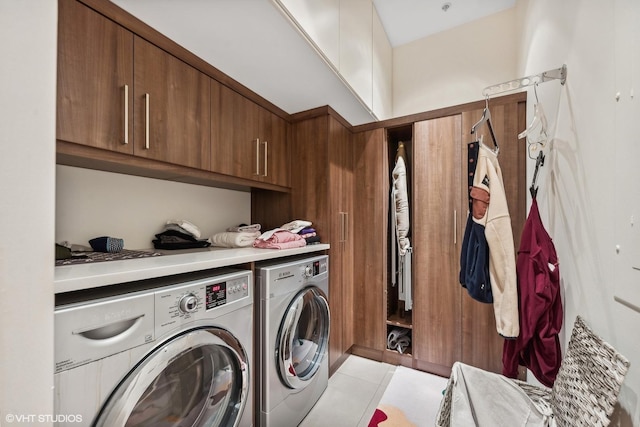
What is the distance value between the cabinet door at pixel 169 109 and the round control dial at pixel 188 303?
0.72 metres

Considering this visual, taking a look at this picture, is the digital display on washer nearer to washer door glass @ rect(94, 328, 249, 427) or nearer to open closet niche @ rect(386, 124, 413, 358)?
washer door glass @ rect(94, 328, 249, 427)

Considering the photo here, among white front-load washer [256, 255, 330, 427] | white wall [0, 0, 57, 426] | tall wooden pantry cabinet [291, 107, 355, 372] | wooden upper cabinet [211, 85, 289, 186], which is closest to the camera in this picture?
white wall [0, 0, 57, 426]

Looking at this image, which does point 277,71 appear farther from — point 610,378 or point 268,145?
point 610,378

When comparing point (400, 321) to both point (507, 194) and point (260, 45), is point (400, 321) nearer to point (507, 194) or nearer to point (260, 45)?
point (507, 194)

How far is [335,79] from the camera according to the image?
1610 mm

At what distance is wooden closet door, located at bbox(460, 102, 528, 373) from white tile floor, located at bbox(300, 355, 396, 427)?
681mm

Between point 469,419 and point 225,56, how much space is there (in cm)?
199

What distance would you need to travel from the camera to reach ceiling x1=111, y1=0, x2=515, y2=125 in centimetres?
105

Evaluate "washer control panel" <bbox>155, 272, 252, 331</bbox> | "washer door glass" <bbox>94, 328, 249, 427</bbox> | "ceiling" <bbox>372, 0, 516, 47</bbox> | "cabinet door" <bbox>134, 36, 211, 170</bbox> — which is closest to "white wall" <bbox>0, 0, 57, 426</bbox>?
"washer door glass" <bbox>94, 328, 249, 427</bbox>

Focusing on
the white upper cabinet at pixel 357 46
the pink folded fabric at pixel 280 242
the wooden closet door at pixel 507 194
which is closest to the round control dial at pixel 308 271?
the pink folded fabric at pixel 280 242

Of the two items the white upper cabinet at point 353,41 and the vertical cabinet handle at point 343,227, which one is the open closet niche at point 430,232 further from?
the white upper cabinet at point 353,41

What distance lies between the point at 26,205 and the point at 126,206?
98cm

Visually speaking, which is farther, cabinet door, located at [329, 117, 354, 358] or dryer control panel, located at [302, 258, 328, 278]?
cabinet door, located at [329, 117, 354, 358]

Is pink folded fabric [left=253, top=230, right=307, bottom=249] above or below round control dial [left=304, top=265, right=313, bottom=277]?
above
